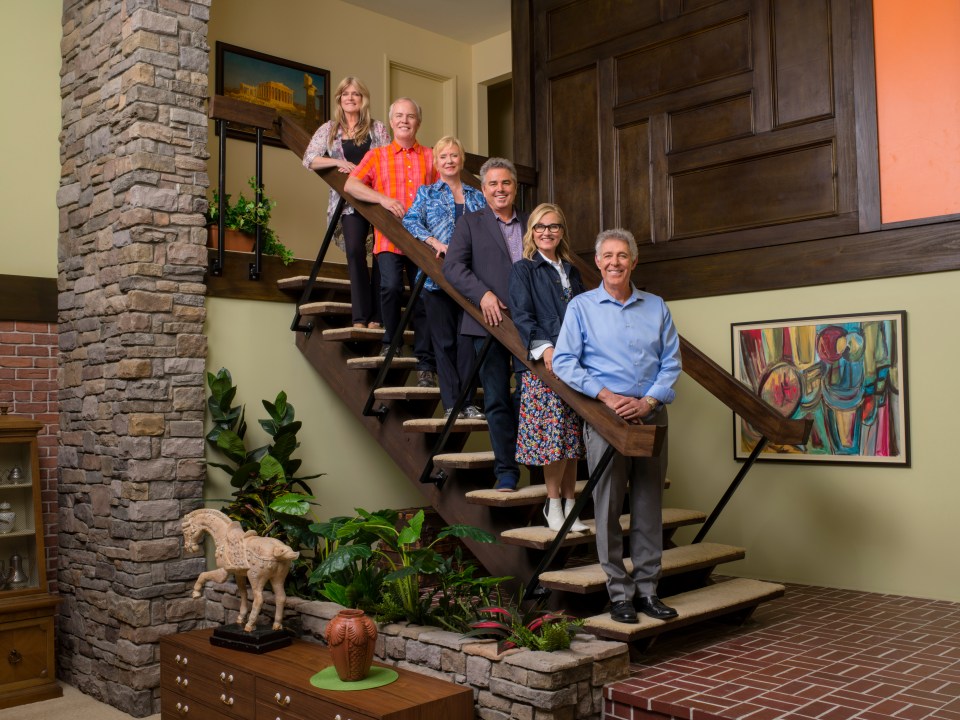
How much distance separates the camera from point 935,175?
4.50 meters

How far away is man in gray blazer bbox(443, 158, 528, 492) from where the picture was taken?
397 centimetres

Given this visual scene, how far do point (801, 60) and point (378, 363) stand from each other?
2.85m

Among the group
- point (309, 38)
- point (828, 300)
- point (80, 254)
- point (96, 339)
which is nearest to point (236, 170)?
point (309, 38)

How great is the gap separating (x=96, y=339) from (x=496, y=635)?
2734 millimetres

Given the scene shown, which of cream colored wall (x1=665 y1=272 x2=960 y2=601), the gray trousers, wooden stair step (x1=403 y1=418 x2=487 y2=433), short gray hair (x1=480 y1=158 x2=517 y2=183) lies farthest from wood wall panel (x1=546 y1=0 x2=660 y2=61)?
the gray trousers

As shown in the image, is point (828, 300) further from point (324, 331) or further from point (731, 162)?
point (324, 331)

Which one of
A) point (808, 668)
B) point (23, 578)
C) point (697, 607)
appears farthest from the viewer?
point (23, 578)

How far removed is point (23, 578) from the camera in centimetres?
474

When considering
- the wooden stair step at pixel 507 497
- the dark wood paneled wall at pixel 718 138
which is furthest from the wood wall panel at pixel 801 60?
the wooden stair step at pixel 507 497

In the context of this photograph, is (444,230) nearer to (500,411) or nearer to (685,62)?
(500,411)

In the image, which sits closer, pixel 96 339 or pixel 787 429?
pixel 787 429

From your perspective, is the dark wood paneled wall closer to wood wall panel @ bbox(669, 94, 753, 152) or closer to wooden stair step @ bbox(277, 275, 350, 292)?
Result: wood wall panel @ bbox(669, 94, 753, 152)

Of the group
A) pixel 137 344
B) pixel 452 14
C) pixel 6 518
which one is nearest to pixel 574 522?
Answer: pixel 137 344

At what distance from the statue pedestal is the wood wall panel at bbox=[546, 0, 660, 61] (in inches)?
169
